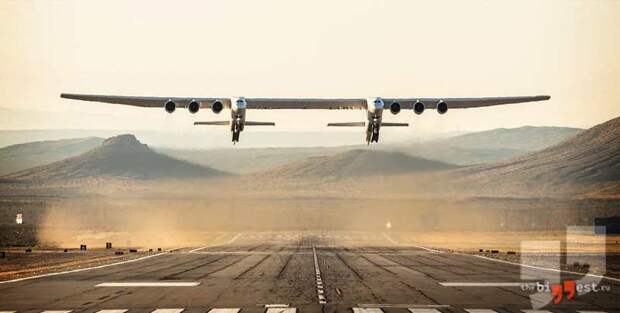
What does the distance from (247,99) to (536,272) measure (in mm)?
19513

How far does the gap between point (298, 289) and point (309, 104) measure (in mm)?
22101

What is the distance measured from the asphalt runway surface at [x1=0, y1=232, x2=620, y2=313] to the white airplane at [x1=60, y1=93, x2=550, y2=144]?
7.89 metres

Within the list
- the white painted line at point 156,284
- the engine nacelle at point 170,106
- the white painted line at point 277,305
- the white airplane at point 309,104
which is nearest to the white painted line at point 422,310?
the white painted line at point 277,305

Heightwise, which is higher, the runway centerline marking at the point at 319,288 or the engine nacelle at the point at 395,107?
the engine nacelle at the point at 395,107

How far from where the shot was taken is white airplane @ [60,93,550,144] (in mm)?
47406

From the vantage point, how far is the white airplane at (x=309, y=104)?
47.4 metres

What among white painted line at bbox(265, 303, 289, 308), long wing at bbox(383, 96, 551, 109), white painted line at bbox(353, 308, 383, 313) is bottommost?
white painted line at bbox(265, 303, 289, 308)

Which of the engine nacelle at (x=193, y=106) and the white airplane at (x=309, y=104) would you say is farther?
the engine nacelle at (x=193, y=106)

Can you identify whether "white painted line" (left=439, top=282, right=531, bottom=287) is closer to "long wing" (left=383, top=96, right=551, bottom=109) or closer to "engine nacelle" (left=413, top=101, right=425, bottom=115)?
"engine nacelle" (left=413, top=101, right=425, bottom=115)

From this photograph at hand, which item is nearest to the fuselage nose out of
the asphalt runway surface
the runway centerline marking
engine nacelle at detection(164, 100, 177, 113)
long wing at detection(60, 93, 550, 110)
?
long wing at detection(60, 93, 550, 110)

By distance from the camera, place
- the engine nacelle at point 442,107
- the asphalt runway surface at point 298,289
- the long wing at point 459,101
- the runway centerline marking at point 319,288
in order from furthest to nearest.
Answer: the engine nacelle at point 442,107 → the long wing at point 459,101 → the runway centerline marking at point 319,288 → the asphalt runway surface at point 298,289

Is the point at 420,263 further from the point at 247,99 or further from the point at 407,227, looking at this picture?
the point at 407,227

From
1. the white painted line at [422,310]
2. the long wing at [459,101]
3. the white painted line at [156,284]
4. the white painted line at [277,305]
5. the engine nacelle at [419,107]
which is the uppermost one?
the long wing at [459,101]

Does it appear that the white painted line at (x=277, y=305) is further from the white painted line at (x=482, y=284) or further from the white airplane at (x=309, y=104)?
the white airplane at (x=309, y=104)
